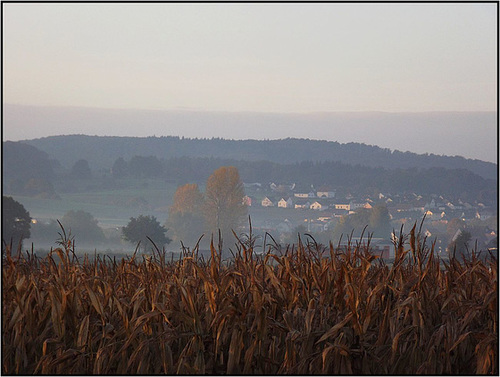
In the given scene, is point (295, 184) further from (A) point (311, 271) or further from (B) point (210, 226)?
(A) point (311, 271)

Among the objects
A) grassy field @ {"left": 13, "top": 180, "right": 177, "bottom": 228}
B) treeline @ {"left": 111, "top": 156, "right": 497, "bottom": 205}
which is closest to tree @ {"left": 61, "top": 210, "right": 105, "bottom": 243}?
grassy field @ {"left": 13, "top": 180, "right": 177, "bottom": 228}

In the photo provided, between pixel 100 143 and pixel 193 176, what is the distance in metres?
11.9

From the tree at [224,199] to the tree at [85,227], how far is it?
422 inches

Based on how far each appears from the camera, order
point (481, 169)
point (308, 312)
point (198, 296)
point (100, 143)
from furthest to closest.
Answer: point (100, 143) < point (481, 169) < point (198, 296) < point (308, 312)

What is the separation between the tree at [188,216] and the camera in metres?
55.6

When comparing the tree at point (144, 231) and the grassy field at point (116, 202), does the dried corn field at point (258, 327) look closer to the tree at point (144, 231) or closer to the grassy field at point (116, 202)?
the tree at point (144, 231)

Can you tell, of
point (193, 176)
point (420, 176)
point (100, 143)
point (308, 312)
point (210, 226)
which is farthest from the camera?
point (100, 143)

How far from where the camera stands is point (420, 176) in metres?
46.4

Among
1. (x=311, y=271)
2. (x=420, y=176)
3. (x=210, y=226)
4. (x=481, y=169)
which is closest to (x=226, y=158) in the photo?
(x=210, y=226)

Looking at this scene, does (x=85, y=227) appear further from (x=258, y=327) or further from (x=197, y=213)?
(x=258, y=327)

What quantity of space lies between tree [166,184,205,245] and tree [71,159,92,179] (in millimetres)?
10146

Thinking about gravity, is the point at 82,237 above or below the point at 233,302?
below

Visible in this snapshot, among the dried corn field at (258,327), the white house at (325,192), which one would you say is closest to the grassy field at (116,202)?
the white house at (325,192)

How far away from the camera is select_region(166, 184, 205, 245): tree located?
182 feet
